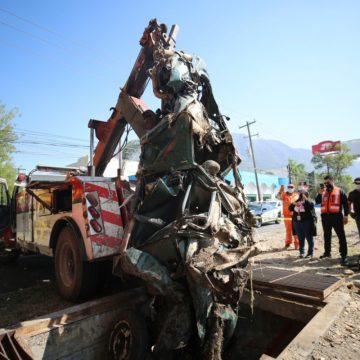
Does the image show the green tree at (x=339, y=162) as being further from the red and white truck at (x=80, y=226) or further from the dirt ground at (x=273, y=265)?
the red and white truck at (x=80, y=226)

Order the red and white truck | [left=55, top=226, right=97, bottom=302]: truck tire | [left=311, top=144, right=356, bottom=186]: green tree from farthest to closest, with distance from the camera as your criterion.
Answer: [left=311, top=144, right=356, bottom=186]: green tree → [left=55, top=226, right=97, bottom=302]: truck tire → the red and white truck

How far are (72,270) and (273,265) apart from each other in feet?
12.7

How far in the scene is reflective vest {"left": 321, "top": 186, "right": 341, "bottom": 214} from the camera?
6145 mm

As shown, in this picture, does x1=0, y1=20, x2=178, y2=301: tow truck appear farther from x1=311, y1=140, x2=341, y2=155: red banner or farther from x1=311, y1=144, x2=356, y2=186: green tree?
x1=311, y1=140, x2=341, y2=155: red banner

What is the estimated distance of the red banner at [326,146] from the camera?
5425cm

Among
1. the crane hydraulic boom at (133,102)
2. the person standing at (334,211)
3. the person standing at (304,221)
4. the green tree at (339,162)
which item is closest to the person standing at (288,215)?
the person standing at (304,221)

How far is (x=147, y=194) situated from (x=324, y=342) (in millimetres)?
2169

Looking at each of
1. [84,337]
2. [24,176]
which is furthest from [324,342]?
[24,176]

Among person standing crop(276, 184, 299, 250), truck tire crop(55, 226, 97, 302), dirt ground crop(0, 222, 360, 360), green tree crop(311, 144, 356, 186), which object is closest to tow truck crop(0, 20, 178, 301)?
truck tire crop(55, 226, 97, 302)

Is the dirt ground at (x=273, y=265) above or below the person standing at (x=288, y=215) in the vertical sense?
below

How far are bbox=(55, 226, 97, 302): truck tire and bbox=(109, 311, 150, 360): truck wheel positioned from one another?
68 cm

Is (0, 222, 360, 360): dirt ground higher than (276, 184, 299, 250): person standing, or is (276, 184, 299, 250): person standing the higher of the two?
(276, 184, 299, 250): person standing

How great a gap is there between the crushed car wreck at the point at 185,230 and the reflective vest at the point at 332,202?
3.29 meters

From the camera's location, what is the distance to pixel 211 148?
389cm
